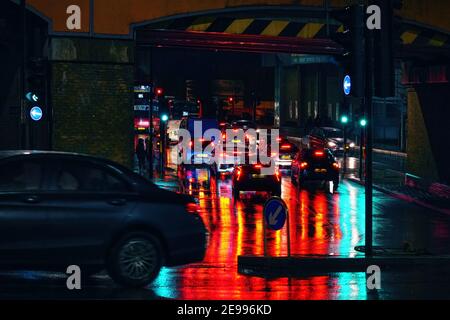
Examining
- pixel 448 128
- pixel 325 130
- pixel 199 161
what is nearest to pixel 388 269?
pixel 448 128

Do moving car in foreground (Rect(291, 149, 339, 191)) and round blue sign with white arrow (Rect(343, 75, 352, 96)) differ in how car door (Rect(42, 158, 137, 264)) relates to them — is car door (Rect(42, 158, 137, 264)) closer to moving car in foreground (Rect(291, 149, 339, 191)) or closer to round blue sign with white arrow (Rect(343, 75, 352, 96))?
round blue sign with white arrow (Rect(343, 75, 352, 96))

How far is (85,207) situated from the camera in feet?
41.3

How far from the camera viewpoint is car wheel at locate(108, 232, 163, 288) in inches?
503

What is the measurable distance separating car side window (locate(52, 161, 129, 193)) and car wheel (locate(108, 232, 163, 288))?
0.73 metres

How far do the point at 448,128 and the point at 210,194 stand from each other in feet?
26.7

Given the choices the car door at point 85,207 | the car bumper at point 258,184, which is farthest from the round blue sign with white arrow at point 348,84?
the car bumper at point 258,184

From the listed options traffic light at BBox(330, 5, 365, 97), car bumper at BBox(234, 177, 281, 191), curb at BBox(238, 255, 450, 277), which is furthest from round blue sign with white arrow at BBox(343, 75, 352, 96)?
car bumper at BBox(234, 177, 281, 191)

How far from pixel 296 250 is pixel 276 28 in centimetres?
975

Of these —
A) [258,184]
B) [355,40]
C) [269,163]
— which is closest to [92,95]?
[258,184]

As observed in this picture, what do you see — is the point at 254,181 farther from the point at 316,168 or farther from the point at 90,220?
the point at 90,220

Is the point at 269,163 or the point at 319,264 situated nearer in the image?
the point at 319,264

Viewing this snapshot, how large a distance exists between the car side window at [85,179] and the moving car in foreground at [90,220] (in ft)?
0.04

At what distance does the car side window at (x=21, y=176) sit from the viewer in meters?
12.4

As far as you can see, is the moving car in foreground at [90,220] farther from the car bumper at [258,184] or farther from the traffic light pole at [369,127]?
the car bumper at [258,184]
